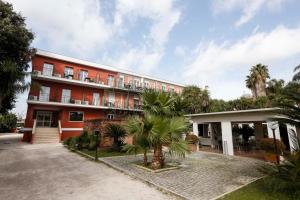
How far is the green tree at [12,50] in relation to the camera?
13648mm

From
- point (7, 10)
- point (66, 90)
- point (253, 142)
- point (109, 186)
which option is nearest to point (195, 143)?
point (253, 142)

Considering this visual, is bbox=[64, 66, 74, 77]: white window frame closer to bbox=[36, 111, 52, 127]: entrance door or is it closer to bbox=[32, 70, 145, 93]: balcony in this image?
bbox=[32, 70, 145, 93]: balcony

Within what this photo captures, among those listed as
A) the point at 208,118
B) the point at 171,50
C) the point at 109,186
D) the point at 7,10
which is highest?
the point at 7,10

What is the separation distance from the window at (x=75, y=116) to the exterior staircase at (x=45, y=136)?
2.63 metres

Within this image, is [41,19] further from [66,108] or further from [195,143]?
[195,143]

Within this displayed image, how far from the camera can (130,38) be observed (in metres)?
14.2

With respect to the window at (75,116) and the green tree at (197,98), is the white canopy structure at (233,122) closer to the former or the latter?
the green tree at (197,98)

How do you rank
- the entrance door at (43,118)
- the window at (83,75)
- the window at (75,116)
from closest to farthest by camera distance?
the entrance door at (43,118), the window at (75,116), the window at (83,75)

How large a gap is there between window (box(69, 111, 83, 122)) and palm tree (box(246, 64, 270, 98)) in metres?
27.7

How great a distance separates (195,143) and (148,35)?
1024 centimetres

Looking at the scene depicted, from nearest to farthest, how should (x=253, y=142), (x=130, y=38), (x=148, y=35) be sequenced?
1. (x=148, y=35)
2. (x=130, y=38)
3. (x=253, y=142)

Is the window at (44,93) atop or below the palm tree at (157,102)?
atop

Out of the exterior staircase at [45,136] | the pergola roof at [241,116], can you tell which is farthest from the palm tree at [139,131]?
the exterior staircase at [45,136]

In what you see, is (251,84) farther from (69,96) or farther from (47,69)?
(47,69)
